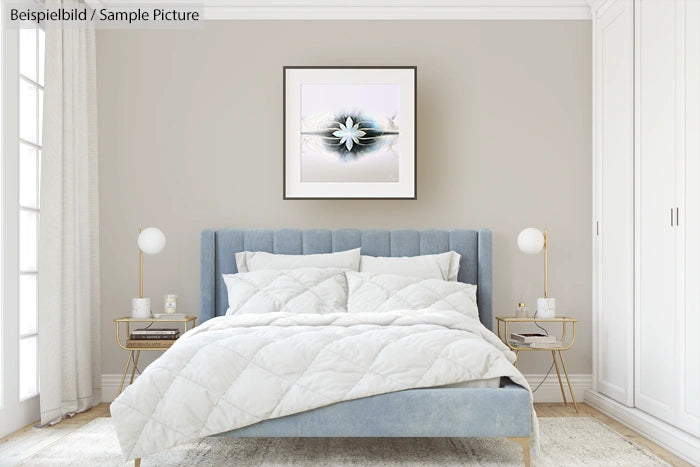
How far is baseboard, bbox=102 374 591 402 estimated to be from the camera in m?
4.81

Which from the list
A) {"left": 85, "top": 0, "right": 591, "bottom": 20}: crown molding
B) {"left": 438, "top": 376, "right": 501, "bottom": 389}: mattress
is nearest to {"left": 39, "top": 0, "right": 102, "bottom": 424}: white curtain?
{"left": 85, "top": 0, "right": 591, "bottom": 20}: crown molding

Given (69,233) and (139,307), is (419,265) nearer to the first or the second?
(139,307)

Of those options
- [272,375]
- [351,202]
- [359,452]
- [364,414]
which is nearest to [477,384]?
[364,414]

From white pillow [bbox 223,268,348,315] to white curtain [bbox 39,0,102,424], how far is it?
40.7 inches

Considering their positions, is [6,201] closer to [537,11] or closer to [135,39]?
[135,39]

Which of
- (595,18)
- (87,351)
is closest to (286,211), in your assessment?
(87,351)

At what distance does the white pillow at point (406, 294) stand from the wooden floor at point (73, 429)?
3.13 feet

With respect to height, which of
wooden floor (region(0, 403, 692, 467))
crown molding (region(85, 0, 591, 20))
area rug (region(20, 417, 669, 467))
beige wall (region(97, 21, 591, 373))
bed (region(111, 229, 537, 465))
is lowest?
wooden floor (region(0, 403, 692, 467))

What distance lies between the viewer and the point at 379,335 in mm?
3168

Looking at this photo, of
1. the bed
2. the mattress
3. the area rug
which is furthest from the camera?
the area rug

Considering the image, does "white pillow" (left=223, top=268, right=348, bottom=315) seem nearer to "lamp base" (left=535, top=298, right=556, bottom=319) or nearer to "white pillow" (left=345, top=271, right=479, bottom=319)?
"white pillow" (left=345, top=271, right=479, bottom=319)

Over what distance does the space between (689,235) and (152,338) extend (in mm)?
3259

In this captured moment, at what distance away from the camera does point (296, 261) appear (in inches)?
177

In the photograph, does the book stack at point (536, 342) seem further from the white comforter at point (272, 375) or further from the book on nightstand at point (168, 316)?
the book on nightstand at point (168, 316)
